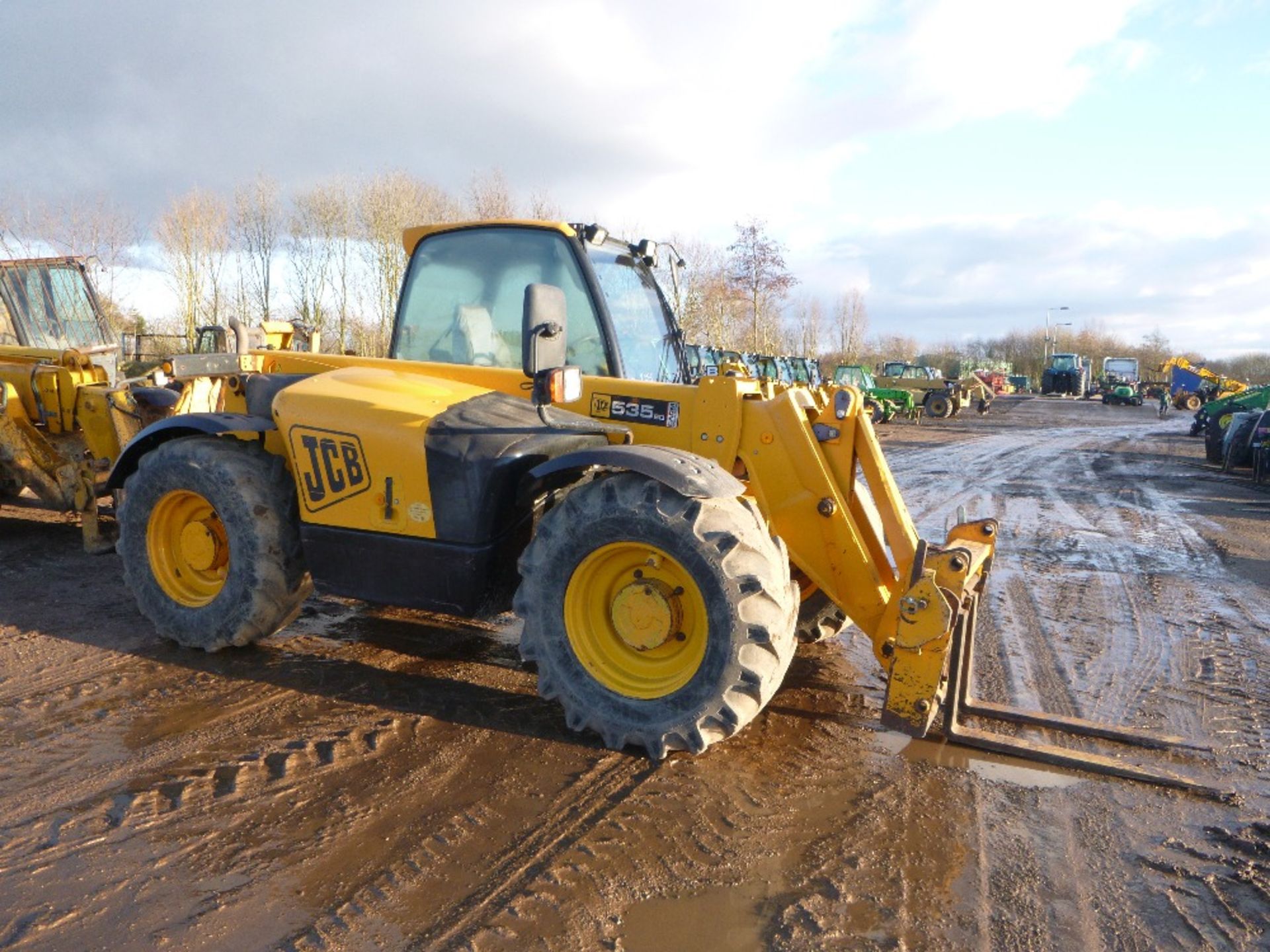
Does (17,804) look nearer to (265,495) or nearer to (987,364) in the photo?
(265,495)

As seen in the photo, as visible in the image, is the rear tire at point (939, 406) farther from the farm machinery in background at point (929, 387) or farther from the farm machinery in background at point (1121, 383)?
the farm machinery in background at point (1121, 383)

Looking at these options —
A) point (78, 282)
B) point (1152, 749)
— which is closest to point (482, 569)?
point (1152, 749)

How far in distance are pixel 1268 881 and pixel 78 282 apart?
39.8 ft

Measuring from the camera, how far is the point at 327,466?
13.8 ft

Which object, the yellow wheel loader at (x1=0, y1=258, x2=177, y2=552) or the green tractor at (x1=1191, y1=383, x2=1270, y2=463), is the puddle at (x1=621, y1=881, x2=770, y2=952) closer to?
the yellow wheel loader at (x1=0, y1=258, x2=177, y2=552)

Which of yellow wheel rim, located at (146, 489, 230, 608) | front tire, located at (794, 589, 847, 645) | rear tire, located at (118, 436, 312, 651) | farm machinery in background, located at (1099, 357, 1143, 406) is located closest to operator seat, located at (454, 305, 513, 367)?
rear tire, located at (118, 436, 312, 651)

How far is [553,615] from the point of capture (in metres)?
3.66

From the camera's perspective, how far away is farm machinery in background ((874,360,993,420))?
32219 mm

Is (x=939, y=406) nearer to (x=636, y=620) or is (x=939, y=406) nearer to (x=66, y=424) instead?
(x=66, y=424)

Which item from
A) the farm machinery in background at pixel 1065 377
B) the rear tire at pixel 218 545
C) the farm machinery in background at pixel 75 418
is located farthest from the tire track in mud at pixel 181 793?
the farm machinery in background at pixel 1065 377

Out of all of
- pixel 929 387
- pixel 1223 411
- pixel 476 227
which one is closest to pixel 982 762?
pixel 476 227

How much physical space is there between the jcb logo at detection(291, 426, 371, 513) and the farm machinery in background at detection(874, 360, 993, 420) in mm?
28417

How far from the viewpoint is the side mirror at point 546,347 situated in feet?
11.6

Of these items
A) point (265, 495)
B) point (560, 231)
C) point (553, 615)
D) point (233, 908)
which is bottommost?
point (233, 908)
